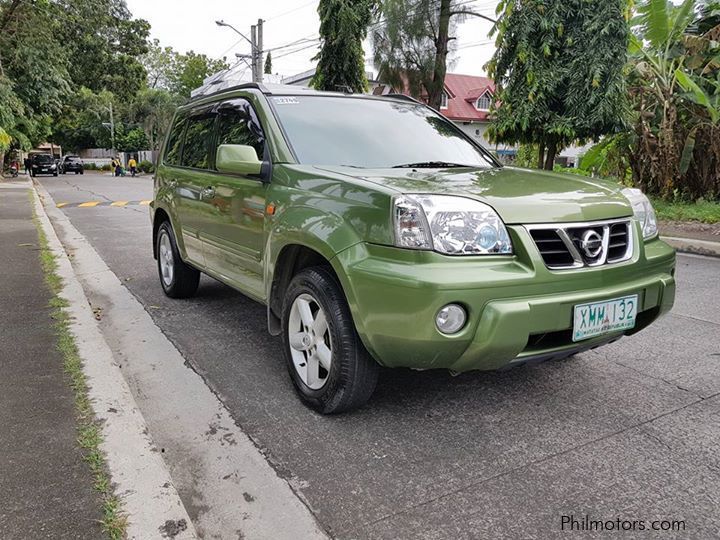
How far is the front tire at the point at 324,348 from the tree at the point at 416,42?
1399 cm

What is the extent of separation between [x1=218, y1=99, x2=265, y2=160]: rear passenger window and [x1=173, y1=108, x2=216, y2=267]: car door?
0.70 ft

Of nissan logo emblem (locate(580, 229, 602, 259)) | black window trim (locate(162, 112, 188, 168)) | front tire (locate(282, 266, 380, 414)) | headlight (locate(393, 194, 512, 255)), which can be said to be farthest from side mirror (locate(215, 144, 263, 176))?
black window trim (locate(162, 112, 188, 168))

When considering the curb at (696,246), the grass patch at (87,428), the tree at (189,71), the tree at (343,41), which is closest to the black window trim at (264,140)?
the grass patch at (87,428)

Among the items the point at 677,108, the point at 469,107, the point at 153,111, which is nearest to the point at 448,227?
the point at 677,108

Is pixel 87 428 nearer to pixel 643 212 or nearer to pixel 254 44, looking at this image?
pixel 643 212

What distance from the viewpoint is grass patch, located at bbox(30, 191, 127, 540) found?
2.18 meters

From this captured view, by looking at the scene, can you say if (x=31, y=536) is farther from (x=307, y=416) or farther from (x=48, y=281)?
(x=48, y=281)

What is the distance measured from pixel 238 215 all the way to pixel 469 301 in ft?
6.30

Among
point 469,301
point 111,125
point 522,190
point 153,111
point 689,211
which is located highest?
point 153,111

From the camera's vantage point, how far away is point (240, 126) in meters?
4.11

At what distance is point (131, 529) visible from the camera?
2.14 meters

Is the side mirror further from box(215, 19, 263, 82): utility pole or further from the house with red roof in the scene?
the house with red roof

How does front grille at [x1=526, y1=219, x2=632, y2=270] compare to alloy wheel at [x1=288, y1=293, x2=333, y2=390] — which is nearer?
front grille at [x1=526, y1=219, x2=632, y2=270]

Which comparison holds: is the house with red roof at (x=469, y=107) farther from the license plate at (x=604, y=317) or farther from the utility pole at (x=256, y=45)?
the license plate at (x=604, y=317)
